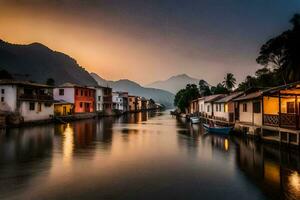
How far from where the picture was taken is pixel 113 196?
46.9 ft

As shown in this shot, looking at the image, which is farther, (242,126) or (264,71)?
(264,71)

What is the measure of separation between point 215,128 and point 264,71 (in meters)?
45.2

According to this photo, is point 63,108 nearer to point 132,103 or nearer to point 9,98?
point 9,98

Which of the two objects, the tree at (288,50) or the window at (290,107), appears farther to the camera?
the tree at (288,50)

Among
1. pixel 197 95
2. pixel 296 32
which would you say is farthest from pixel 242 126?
pixel 197 95

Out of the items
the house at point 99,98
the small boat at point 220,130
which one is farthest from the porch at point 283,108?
the house at point 99,98

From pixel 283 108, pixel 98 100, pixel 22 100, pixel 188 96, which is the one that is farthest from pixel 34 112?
pixel 188 96

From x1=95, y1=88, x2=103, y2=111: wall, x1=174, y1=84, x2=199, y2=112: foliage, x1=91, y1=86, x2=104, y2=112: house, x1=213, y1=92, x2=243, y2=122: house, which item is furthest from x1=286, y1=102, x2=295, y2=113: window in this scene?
x1=95, y1=88, x2=103, y2=111: wall

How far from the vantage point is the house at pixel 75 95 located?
273ft

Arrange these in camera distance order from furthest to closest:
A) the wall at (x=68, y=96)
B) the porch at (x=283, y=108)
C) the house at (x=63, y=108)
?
the wall at (x=68, y=96), the house at (x=63, y=108), the porch at (x=283, y=108)

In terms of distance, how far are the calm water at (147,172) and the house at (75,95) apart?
53102 mm

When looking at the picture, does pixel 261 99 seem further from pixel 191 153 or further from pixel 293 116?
pixel 191 153

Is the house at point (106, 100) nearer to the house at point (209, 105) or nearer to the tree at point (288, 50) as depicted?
the house at point (209, 105)

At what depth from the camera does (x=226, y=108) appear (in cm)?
5231
